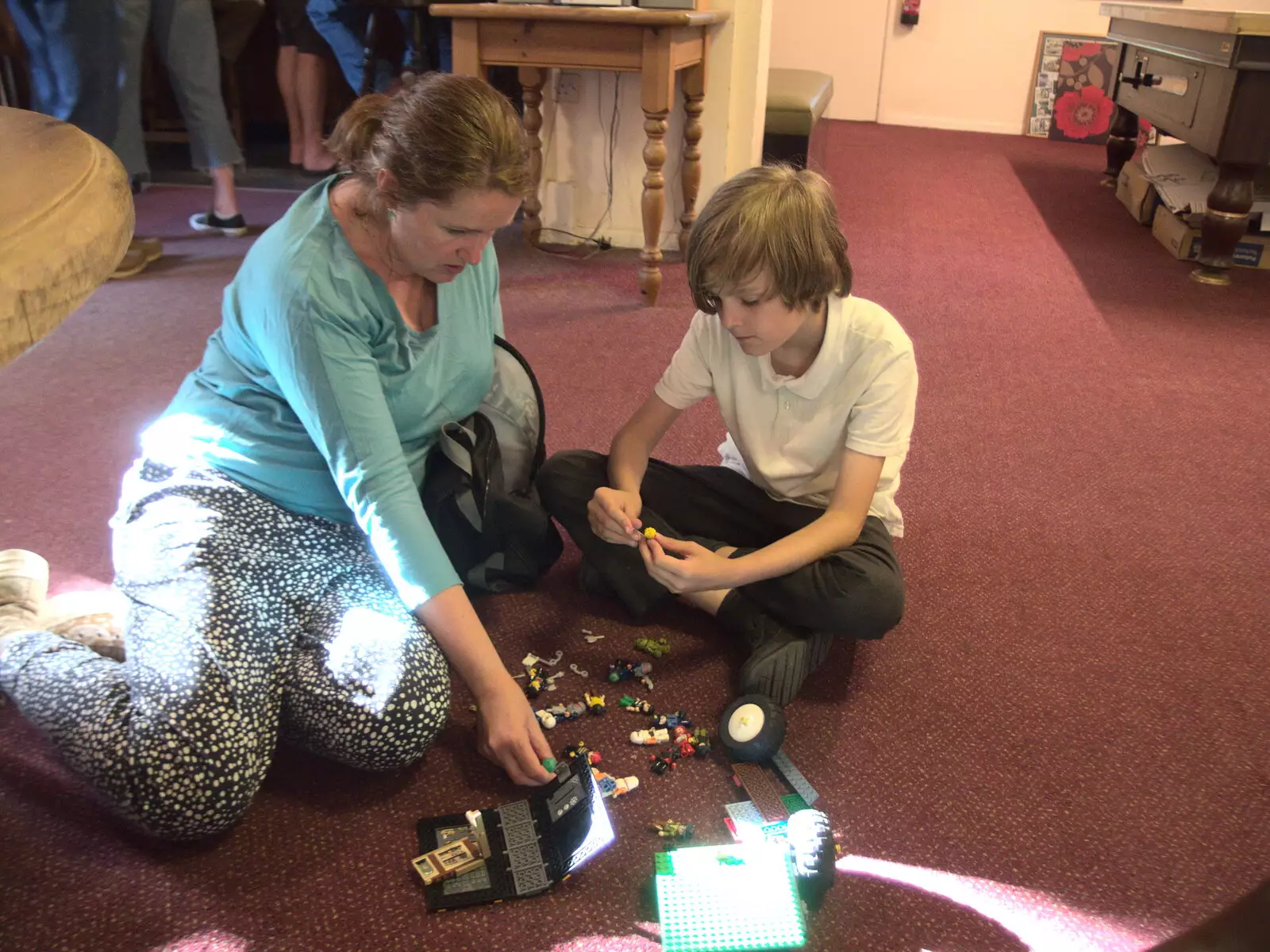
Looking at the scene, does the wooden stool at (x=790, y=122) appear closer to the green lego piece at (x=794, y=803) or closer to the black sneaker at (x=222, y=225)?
the black sneaker at (x=222, y=225)

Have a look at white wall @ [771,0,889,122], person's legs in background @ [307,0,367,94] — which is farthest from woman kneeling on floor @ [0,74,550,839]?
white wall @ [771,0,889,122]

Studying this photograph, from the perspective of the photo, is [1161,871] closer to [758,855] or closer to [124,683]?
[758,855]

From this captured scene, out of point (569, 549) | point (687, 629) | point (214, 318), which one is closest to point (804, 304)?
point (687, 629)

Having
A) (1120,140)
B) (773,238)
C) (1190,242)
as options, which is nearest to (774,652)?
(773,238)

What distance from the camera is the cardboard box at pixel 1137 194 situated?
329cm

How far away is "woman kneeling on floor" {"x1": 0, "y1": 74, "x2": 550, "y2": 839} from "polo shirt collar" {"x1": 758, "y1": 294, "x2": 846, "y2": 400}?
37cm

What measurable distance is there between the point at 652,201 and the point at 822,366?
123 centimetres

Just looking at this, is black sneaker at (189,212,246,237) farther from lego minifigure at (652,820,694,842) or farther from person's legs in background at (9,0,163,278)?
lego minifigure at (652,820,694,842)

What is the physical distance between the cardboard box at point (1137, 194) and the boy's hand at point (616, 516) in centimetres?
280

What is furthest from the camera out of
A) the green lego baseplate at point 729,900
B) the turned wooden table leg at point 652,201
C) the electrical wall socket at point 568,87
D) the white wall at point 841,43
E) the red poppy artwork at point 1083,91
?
the white wall at point 841,43

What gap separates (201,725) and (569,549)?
0.64 m

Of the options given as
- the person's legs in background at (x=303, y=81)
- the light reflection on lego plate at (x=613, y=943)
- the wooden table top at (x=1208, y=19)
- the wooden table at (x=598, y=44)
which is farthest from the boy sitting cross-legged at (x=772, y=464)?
the person's legs in background at (x=303, y=81)

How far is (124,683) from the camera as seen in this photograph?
925 millimetres

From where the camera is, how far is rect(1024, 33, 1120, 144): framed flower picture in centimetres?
496
